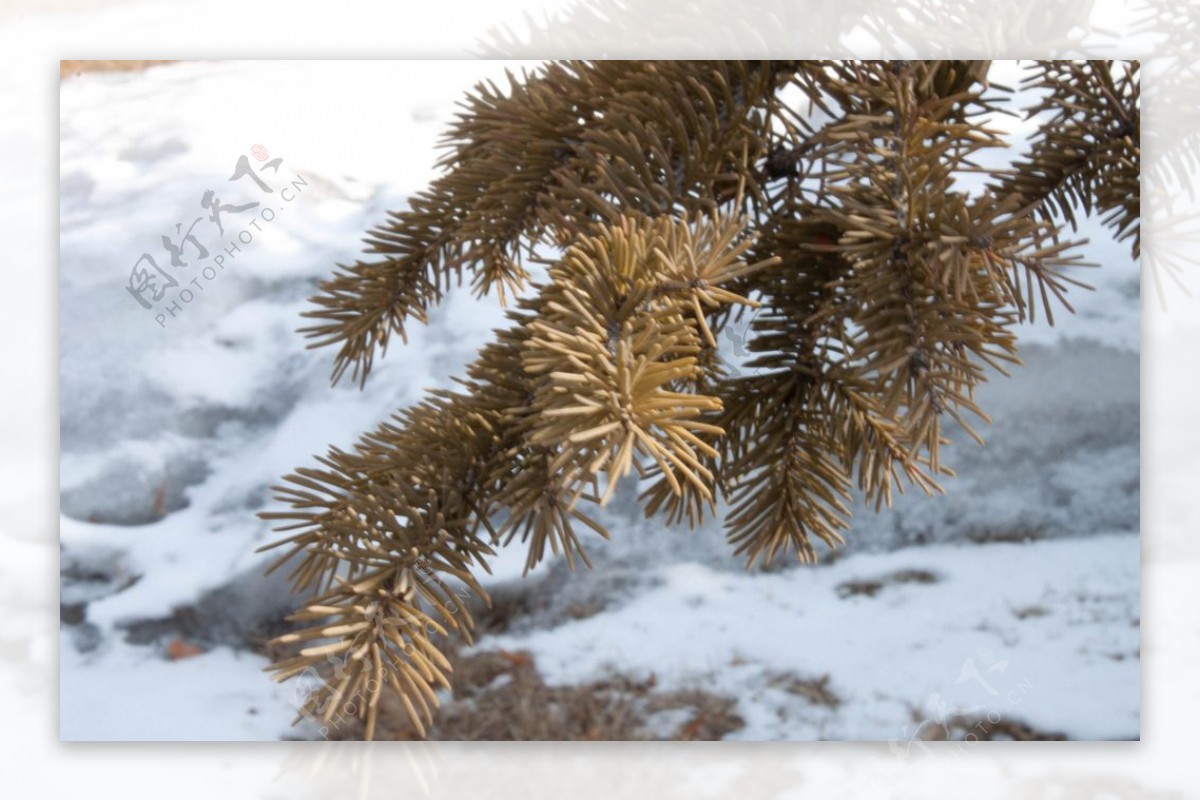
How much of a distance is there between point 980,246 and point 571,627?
621 millimetres

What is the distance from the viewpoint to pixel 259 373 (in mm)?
805

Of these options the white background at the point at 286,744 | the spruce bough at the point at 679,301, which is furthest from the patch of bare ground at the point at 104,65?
the spruce bough at the point at 679,301

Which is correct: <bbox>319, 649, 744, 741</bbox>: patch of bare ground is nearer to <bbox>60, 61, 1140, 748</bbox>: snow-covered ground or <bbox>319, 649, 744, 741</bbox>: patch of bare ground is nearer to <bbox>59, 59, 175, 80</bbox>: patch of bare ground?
<bbox>60, 61, 1140, 748</bbox>: snow-covered ground

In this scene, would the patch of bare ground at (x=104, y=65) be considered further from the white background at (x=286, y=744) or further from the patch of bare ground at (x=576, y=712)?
the patch of bare ground at (x=576, y=712)

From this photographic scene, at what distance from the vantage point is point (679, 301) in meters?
0.26

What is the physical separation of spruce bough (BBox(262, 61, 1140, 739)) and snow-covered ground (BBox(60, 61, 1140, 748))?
385 mm

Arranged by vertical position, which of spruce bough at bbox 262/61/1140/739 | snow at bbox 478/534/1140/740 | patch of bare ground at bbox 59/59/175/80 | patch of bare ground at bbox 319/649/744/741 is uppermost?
patch of bare ground at bbox 59/59/175/80

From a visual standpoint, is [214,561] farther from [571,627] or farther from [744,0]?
[744,0]

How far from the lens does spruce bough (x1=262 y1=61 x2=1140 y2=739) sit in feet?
0.84

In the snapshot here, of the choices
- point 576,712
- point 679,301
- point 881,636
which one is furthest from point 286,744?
point 679,301

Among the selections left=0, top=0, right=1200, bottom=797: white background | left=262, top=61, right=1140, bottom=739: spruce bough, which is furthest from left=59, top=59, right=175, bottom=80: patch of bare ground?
left=262, top=61, right=1140, bottom=739: spruce bough

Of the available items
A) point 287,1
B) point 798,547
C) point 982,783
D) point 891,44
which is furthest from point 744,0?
point 982,783

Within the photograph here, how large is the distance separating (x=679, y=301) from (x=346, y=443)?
54 centimetres

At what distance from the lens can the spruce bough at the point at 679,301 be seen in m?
0.26
